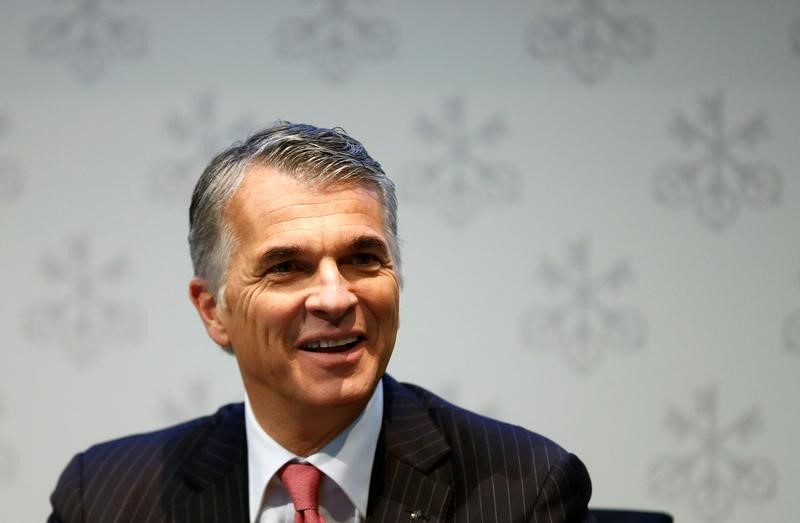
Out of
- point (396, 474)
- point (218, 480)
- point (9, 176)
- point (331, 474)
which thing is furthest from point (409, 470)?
point (9, 176)

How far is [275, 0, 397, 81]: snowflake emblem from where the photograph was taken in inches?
95.3

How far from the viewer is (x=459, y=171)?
240cm

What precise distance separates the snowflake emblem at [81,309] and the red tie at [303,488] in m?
1.01

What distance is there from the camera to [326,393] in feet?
4.69

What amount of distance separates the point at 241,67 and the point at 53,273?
2.29 feet

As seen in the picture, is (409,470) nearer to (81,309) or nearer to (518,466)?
(518,466)

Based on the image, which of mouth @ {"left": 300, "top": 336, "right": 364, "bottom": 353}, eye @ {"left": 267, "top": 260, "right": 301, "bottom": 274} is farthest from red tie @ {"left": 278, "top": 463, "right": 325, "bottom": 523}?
eye @ {"left": 267, "top": 260, "right": 301, "bottom": 274}

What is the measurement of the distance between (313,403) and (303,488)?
6.5 inches

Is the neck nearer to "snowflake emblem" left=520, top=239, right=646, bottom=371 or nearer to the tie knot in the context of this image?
the tie knot

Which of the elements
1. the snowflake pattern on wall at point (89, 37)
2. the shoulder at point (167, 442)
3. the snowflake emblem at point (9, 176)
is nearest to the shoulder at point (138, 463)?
the shoulder at point (167, 442)

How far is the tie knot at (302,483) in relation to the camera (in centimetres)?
151

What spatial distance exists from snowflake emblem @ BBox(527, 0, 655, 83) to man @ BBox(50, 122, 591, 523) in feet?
3.32

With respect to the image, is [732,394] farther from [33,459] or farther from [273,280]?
[33,459]

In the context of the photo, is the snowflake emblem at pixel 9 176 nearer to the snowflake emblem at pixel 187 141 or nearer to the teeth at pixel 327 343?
the snowflake emblem at pixel 187 141
